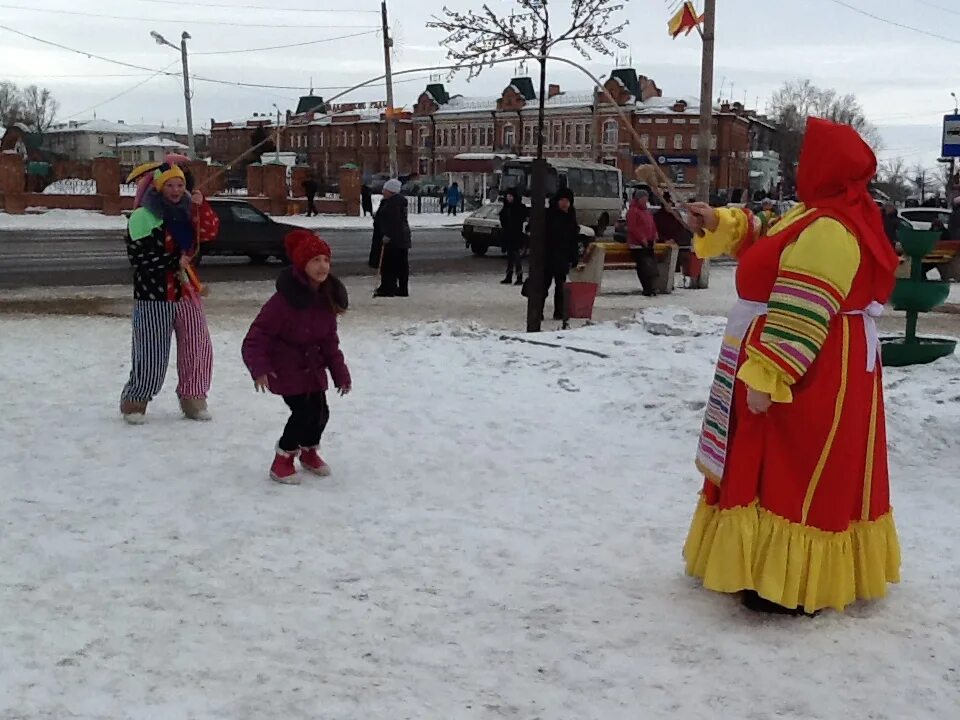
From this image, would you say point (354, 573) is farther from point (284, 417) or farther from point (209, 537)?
point (284, 417)

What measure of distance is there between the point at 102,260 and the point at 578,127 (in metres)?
70.3

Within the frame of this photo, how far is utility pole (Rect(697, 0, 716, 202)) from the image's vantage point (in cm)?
1631

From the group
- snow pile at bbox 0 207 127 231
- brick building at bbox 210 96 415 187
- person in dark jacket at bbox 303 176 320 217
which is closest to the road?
snow pile at bbox 0 207 127 231

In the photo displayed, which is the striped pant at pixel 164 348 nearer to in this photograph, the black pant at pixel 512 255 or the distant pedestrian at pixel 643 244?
the distant pedestrian at pixel 643 244

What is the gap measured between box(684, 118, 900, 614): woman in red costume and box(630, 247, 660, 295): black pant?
1199 cm

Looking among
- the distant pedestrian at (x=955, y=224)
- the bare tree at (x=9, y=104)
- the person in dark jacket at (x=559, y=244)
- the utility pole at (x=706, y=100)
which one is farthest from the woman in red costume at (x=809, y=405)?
the bare tree at (x=9, y=104)

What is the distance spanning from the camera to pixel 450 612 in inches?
155

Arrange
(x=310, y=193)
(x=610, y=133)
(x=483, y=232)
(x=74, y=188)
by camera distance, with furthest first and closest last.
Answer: (x=610, y=133)
(x=74, y=188)
(x=310, y=193)
(x=483, y=232)

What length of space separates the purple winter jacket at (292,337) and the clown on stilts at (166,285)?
135 centimetres

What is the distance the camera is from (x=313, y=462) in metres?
5.70

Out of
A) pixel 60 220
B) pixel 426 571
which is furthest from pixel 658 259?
pixel 60 220

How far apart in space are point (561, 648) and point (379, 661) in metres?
0.65

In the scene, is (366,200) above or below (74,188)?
below

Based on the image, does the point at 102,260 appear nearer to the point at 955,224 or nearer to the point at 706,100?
the point at 706,100
